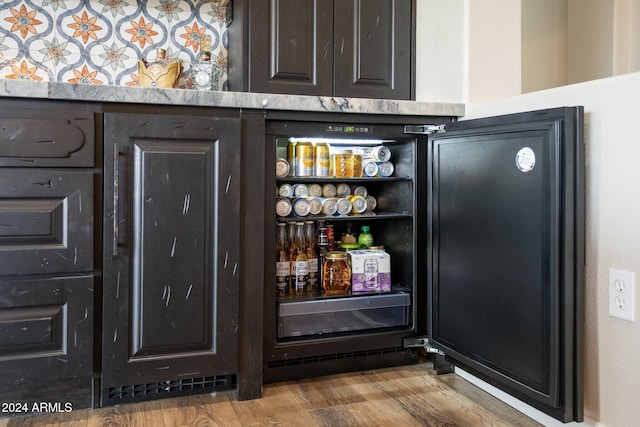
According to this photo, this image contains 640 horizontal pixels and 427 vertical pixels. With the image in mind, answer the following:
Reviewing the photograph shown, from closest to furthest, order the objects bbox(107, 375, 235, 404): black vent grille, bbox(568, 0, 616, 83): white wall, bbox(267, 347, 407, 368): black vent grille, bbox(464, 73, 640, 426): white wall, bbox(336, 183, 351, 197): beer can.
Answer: bbox(464, 73, 640, 426): white wall → bbox(107, 375, 235, 404): black vent grille → bbox(267, 347, 407, 368): black vent grille → bbox(336, 183, 351, 197): beer can → bbox(568, 0, 616, 83): white wall

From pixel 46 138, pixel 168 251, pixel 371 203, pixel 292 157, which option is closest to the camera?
pixel 46 138

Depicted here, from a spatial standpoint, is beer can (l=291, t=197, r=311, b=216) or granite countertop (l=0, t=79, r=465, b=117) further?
beer can (l=291, t=197, r=311, b=216)

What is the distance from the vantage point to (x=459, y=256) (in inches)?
74.2

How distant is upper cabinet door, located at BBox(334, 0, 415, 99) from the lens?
7.54 ft

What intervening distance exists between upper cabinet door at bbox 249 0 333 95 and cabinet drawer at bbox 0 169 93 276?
0.88 metres

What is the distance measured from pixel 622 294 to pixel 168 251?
137 centimetres

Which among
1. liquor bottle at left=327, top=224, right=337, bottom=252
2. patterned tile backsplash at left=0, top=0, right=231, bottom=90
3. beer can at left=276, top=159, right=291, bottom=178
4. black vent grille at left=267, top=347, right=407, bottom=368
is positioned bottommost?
black vent grille at left=267, top=347, right=407, bottom=368

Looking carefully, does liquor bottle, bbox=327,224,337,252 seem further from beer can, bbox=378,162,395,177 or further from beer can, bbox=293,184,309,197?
beer can, bbox=378,162,395,177

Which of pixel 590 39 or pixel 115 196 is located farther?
pixel 590 39

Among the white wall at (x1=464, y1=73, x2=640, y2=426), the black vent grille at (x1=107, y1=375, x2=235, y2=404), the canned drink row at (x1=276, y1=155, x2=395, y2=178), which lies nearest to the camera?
the white wall at (x1=464, y1=73, x2=640, y2=426)

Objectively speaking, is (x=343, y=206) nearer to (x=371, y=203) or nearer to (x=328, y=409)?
(x=371, y=203)

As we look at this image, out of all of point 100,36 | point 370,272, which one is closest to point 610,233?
point 370,272

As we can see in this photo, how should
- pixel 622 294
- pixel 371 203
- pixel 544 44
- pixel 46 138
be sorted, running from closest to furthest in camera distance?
pixel 622 294 → pixel 46 138 → pixel 371 203 → pixel 544 44

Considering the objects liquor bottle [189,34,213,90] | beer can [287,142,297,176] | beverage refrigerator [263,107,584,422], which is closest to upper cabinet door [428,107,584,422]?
beverage refrigerator [263,107,584,422]
